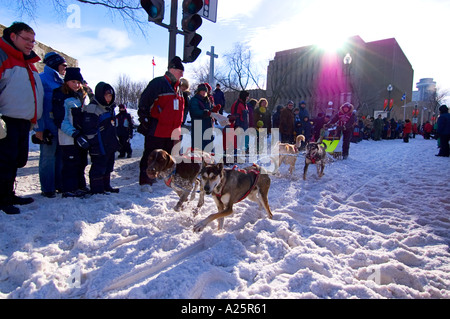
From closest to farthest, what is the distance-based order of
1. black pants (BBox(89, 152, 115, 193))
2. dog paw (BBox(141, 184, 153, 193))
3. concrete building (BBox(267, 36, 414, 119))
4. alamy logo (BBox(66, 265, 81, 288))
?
1. alamy logo (BBox(66, 265, 81, 288))
2. black pants (BBox(89, 152, 115, 193))
3. dog paw (BBox(141, 184, 153, 193))
4. concrete building (BBox(267, 36, 414, 119))

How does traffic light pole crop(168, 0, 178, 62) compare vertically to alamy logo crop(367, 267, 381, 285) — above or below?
above

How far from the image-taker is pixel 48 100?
3.96 m

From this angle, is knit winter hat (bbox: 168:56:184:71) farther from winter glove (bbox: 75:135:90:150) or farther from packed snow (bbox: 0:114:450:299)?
packed snow (bbox: 0:114:450:299)

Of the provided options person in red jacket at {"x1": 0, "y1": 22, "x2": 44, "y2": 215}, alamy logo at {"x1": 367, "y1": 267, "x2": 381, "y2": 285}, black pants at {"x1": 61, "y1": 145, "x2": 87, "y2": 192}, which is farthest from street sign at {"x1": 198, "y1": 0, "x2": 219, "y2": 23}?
alamy logo at {"x1": 367, "y1": 267, "x2": 381, "y2": 285}

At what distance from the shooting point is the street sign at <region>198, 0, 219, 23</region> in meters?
5.20

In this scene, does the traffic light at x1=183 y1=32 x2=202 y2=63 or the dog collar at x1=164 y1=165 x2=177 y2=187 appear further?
the traffic light at x1=183 y1=32 x2=202 y2=63

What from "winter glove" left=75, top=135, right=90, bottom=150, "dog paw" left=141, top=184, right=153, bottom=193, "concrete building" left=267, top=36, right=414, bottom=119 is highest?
"concrete building" left=267, top=36, right=414, bottom=119

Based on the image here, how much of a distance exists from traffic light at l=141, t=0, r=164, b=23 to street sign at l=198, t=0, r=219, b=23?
32.9 inches

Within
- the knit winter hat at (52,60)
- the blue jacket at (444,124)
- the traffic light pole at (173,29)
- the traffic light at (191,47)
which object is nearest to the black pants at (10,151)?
the knit winter hat at (52,60)

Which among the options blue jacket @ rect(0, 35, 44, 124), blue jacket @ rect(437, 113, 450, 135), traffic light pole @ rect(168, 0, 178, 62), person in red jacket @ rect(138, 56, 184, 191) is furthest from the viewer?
blue jacket @ rect(437, 113, 450, 135)

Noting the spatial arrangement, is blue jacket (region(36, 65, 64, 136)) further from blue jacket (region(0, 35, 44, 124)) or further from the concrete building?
the concrete building

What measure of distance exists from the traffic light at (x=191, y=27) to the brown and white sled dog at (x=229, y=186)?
9.71 ft

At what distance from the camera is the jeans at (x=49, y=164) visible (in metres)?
3.99
